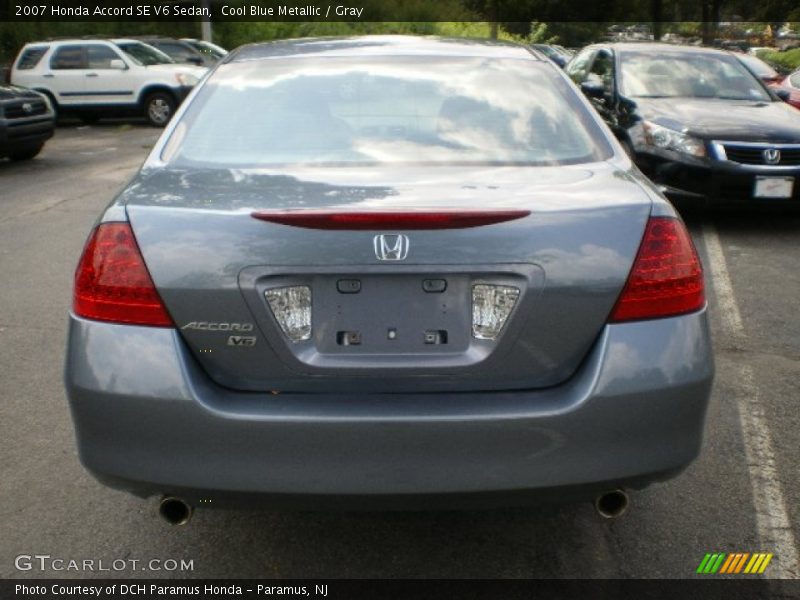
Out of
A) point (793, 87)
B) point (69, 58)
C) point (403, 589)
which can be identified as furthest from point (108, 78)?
point (403, 589)

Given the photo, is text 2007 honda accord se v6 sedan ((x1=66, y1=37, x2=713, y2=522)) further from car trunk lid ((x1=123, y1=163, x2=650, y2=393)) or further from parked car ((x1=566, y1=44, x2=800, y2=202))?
parked car ((x1=566, y1=44, x2=800, y2=202))

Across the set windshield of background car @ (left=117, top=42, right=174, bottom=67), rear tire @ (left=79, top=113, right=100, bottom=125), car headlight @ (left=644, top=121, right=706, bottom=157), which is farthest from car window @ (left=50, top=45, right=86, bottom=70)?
car headlight @ (left=644, top=121, right=706, bottom=157)

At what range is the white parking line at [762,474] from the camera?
334cm

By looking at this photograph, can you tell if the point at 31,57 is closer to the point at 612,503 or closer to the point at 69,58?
the point at 69,58

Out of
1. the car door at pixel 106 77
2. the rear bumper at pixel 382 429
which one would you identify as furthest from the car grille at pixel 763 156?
the car door at pixel 106 77

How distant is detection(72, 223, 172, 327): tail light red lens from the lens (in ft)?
9.05

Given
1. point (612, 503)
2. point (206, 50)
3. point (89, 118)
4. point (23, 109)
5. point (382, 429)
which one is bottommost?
point (89, 118)

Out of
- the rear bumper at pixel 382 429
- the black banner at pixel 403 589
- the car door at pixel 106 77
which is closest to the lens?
the rear bumper at pixel 382 429

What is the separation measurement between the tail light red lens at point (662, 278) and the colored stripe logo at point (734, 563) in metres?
0.89

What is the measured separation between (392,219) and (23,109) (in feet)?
42.9

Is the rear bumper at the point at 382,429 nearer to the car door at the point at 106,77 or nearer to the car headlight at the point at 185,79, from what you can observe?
the car headlight at the point at 185,79

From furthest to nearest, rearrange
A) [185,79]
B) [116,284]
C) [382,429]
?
[185,79]
[116,284]
[382,429]

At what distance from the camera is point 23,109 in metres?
14.4

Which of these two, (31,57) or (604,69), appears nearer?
(604,69)
